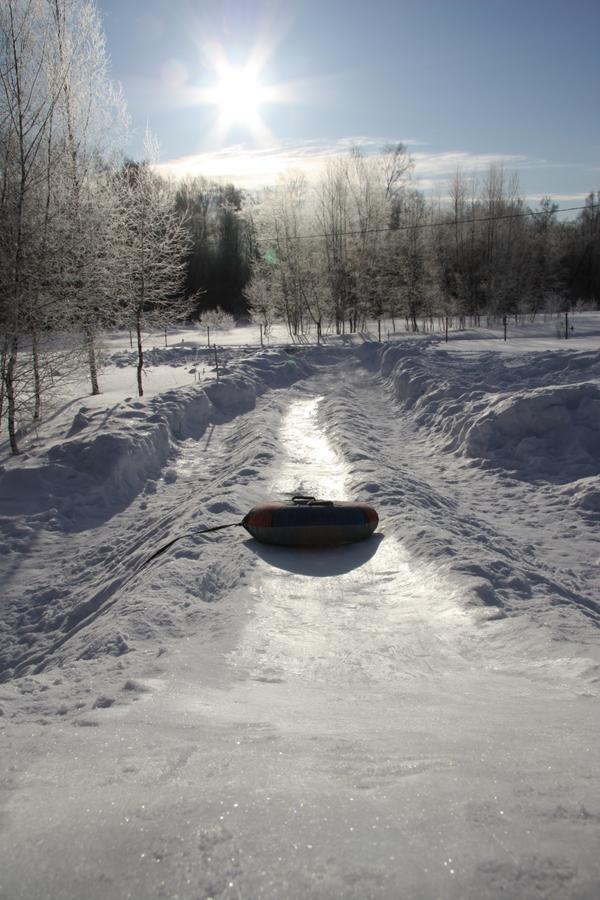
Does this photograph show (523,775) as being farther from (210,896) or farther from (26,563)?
(26,563)

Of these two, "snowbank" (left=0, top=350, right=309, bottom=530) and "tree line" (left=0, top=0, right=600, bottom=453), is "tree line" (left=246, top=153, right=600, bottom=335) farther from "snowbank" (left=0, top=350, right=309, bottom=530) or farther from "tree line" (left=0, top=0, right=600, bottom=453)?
"snowbank" (left=0, top=350, right=309, bottom=530)

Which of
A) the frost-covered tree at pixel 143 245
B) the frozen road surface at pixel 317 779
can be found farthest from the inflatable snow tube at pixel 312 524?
the frost-covered tree at pixel 143 245

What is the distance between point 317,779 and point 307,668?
6.13 ft

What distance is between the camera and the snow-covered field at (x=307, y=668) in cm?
201

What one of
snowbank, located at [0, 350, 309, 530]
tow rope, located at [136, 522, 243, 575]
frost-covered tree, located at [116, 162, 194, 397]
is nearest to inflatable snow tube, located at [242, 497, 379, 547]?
tow rope, located at [136, 522, 243, 575]

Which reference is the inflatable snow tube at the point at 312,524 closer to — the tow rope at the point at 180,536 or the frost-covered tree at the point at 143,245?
the tow rope at the point at 180,536

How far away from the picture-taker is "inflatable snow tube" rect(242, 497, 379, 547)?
680 centimetres

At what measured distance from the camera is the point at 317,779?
2.48 meters

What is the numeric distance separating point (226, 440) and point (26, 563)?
6315 mm

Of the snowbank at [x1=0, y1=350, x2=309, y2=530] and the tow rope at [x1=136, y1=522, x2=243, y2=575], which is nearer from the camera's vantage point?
the tow rope at [x1=136, y1=522, x2=243, y2=575]

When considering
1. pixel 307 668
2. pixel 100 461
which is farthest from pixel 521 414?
pixel 307 668

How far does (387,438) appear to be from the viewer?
13195 millimetres

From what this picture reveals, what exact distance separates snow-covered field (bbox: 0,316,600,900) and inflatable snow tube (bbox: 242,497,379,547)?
0.20 m

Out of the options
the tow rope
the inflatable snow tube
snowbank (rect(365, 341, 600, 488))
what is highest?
snowbank (rect(365, 341, 600, 488))
